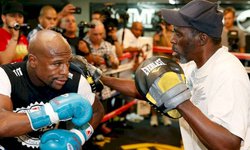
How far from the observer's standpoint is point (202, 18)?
1.40m

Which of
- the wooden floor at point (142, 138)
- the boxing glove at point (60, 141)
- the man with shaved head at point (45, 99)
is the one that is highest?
the man with shaved head at point (45, 99)

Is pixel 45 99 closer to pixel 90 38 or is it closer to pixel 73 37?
pixel 73 37

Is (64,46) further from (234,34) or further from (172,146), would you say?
(234,34)

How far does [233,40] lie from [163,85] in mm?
3989

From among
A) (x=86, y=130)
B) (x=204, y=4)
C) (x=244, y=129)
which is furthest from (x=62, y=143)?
(x=204, y=4)

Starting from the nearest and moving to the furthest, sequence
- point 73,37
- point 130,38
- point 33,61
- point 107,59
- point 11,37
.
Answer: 1. point 33,61
2. point 11,37
3. point 73,37
4. point 107,59
5. point 130,38

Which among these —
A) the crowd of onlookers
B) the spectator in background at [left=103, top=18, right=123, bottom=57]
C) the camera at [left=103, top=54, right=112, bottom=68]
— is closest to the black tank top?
the crowd of onlookers

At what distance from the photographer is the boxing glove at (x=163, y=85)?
1210mm

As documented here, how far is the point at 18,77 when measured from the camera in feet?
5.35

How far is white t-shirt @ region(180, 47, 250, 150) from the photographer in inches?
49.4

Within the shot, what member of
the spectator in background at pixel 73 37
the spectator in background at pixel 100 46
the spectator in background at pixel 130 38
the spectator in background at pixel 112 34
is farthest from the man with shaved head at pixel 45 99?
the spectator in background at pixel 130 38

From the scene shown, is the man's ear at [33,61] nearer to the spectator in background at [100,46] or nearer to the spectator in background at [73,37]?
the spectator in background at [73,37]

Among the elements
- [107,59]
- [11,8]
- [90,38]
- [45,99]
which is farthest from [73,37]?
[45,99]

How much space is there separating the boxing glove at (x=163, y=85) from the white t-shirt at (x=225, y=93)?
157mm
